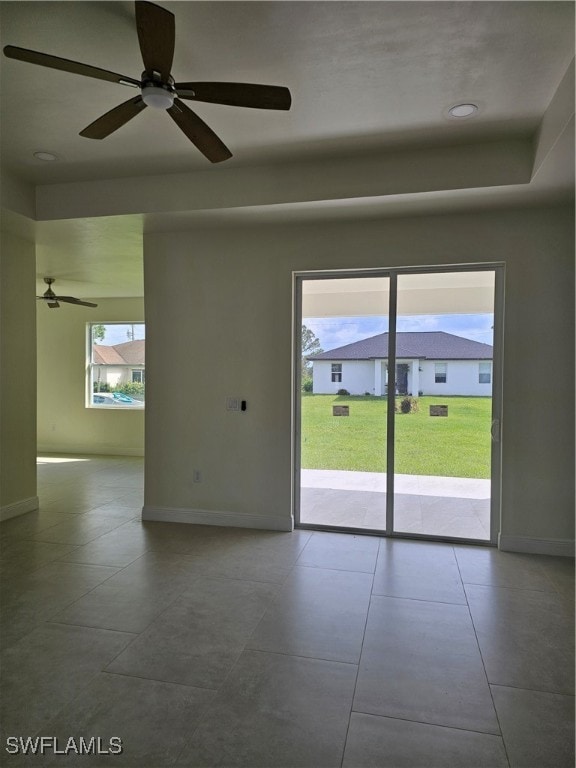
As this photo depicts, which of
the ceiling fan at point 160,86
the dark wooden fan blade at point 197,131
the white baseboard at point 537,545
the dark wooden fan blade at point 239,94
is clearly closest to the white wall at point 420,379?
the white baseboard at point 537,545

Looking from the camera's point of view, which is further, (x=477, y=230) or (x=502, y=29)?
(x=477, y=230)

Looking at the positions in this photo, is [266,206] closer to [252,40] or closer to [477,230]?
[252,40]

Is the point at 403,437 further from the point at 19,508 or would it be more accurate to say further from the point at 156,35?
the point at 19,508

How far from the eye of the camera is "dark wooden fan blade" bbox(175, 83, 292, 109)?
202 centimetres

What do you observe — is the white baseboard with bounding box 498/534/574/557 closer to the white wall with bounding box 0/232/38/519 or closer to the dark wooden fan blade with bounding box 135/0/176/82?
the dark wooden fan blade with bounding box 135/0/176/82

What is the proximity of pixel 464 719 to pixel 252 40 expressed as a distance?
3.16m

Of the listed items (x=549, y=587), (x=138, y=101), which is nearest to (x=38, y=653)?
(x=138, y=101)

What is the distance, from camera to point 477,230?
146 inches

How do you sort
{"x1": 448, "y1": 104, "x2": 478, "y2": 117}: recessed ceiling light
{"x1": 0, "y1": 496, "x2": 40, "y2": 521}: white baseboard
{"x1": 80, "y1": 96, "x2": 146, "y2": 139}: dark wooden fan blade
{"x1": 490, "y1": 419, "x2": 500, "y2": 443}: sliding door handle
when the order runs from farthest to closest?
{"x1": 0, "y1": 496, "x2": 40, "y2": 521}: white baseboard, {"x1": 490, "y1": 419, "x2": 500, "y2": 443}: sliding door handle, {"x1": 448, "y1": 104, "x2": 478, "y2": 117}: recessed ceiling light, {"x1": 80, "y1": 96, "x2": 146, "y2": 139}: dark wooden fan blade

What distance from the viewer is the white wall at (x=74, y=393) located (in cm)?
810

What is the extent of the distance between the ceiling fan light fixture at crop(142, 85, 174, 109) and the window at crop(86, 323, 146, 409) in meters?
6.35

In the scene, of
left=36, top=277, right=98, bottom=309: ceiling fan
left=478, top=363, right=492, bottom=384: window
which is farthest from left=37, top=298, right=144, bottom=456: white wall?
left=478, top=363, right=492, bottom=384: window

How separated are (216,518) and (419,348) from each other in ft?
7.97

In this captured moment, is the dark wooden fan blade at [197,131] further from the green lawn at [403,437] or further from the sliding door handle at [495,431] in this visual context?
the sliding door handle at [495,431]
